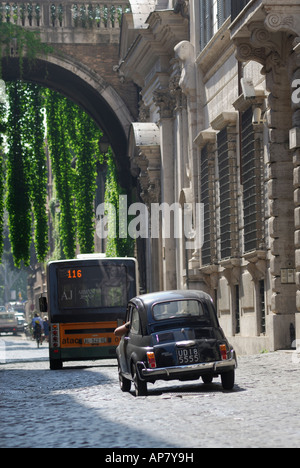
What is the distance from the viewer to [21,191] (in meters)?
48.0

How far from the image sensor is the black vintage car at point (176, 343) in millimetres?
15000

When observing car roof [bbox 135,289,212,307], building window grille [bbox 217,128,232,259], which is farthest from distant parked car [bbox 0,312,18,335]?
car roof [bbox 135,289,212,307]

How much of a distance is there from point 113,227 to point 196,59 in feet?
50.8

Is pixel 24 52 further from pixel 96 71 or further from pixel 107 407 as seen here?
pixel 107 407

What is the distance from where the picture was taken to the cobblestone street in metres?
9.41

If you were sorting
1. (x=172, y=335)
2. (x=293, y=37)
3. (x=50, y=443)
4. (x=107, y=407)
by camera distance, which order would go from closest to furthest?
(x=50, y=443) < (x=107, y=407) < (x=172, y=335) < (x=293, y=37)

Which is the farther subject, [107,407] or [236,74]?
[236,74]

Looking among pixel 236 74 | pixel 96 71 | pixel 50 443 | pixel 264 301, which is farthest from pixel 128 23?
pixel 50 443

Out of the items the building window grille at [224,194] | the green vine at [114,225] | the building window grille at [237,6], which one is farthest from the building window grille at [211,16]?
the green vine at [114,225]

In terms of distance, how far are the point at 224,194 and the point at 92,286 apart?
4.21 metres

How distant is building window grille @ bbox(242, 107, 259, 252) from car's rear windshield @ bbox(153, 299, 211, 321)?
8.25 m

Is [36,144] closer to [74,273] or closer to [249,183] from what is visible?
[74,273]

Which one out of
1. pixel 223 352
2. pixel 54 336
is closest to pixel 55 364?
pixel 54 336

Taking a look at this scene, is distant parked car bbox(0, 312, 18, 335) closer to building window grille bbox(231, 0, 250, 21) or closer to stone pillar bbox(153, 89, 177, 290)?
stone pillar bbox(153, 89, 177, 290)
